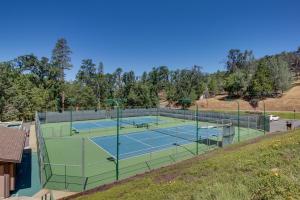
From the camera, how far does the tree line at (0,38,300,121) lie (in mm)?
51678

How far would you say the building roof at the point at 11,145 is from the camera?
1557cm

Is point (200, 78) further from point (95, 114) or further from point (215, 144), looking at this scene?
point (215, 144)

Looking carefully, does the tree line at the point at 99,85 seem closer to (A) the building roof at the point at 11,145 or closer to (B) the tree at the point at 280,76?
(B) the tree at the point at 280,76

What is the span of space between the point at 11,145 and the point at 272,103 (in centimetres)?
6791

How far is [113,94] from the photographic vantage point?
81875 millimetres

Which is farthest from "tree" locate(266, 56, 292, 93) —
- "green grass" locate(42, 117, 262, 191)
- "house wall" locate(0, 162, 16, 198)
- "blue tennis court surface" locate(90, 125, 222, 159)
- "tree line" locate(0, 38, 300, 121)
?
"house wall" locate(0, 162, 16, 198)

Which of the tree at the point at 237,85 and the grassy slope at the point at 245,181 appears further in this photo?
the tree at the point at 237,85

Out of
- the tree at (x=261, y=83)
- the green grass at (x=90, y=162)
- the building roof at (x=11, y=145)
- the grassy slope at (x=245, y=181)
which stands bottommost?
the green grass at (x=90, y=162)

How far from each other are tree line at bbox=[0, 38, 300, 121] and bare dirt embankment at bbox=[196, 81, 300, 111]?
2.89 meters

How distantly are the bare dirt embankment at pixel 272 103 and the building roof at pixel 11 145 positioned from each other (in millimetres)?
62117

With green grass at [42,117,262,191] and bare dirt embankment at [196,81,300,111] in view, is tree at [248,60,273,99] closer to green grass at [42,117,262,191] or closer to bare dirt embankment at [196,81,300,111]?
bare dirt embankment at [196,81,300,111]

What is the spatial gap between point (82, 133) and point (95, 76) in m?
52.7

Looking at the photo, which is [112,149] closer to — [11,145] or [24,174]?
[24,174]

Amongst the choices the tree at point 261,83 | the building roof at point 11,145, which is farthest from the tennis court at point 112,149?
the tree at point 261,83
